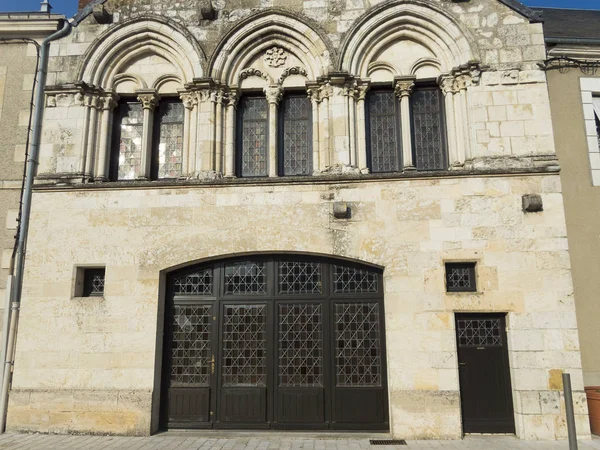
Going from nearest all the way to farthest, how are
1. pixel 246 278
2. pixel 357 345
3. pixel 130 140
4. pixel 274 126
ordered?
pixel 357 345, pixel 246 278, pixel 274 126, pixel 130 140

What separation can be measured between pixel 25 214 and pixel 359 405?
20.7 feet

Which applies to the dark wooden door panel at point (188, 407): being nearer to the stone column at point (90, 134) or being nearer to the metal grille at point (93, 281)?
the metal grille at point (93, 281)

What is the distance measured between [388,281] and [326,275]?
101 cm

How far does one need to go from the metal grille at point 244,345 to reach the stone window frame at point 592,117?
19.7 feet

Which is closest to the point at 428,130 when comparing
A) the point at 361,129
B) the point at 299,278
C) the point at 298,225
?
the point at 361,129

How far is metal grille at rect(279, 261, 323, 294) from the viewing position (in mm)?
7797

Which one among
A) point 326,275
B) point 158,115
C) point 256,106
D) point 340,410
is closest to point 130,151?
point 158,115

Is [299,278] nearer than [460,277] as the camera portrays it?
No

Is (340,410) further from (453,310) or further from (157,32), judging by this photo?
(157,32)

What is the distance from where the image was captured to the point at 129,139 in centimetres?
864

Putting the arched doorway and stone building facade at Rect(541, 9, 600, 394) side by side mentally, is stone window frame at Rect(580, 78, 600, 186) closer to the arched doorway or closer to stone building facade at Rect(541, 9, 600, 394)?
stone building facade at Rect(541, 9, 600, 394)

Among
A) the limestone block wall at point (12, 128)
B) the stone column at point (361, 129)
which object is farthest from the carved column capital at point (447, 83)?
the limestone block wall at point (12, 128)

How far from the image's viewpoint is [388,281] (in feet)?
24.3

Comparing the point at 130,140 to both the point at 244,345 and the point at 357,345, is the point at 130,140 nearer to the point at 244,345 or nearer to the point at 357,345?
the point at 244,345
